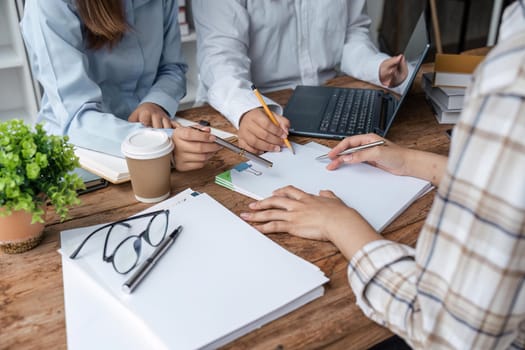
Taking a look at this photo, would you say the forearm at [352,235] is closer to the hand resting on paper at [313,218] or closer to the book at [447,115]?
the hand resting on paper at [313,218]

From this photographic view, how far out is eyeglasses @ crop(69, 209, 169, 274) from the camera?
73cm

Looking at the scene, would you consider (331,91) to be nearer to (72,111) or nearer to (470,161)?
(72,111)

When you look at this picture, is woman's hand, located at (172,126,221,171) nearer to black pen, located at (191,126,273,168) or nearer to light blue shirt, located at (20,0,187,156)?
black pen, located at (191,126,273,168)

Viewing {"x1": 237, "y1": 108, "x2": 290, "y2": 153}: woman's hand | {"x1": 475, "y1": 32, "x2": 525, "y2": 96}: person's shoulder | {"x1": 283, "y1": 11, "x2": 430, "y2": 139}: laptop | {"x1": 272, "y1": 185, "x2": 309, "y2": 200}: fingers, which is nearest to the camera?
{"x1": 475, "y1": 32, "x2": 525, "y2": 96}: person's shoulder

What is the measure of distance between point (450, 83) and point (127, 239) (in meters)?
0.96

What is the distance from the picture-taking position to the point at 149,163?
878mm

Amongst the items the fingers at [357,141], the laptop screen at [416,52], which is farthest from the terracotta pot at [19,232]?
the laptop screen at [416,52]

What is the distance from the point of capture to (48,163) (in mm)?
751

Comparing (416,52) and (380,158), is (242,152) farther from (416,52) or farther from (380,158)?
(416,52)

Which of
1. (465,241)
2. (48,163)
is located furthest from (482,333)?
(48,163)

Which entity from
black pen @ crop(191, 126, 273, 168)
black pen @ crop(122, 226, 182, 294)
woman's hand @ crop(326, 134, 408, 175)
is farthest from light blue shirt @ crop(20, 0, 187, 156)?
woman's hand @ crop(326, 134, 408, 175)

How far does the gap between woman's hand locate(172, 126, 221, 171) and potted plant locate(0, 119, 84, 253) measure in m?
0.24

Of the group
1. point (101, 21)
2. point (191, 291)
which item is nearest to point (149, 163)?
point (191, 291)

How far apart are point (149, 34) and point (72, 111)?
0.38 m
